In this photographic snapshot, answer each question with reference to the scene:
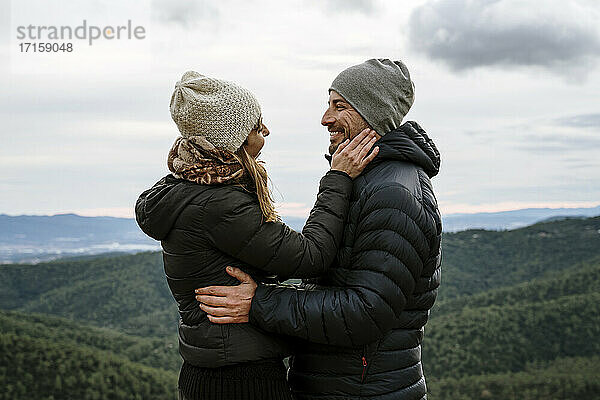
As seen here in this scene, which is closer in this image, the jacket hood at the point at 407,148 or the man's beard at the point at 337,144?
the jacket hood at the point at 407,148

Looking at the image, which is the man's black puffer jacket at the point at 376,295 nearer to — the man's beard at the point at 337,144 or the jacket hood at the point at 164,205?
the man's beard at the point at 337,144

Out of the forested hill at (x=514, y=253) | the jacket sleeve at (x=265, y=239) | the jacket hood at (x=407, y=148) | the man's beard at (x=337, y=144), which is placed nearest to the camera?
the jacket sleeve at (x=265, y=239)

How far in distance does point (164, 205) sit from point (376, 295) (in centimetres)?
87

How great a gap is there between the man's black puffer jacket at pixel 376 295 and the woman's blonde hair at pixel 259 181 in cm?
31

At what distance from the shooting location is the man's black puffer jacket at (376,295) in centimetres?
253

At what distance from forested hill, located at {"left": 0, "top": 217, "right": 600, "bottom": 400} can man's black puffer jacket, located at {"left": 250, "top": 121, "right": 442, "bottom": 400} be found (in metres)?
10.9

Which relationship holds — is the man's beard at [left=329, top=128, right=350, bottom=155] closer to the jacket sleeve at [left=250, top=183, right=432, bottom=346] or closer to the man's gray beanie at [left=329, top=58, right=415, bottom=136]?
the man's gray beanie at [left=329, top=58, right=415, bottom=136]

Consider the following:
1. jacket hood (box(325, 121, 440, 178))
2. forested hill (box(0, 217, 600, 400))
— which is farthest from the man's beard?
forested hill (box(0, 217, 600, 400))

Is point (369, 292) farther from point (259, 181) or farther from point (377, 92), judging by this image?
point (377, 92)

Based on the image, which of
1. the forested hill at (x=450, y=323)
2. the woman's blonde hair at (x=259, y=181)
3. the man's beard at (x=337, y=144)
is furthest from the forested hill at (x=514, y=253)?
the woman's blonde hair at (x=259, y=181)

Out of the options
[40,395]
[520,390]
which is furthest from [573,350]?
[40,395]

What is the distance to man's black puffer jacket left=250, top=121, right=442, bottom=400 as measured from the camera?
2.53 metres

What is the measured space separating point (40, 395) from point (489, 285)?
19.0 metres

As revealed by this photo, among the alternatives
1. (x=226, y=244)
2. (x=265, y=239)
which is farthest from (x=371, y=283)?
(x=226, y=244)
